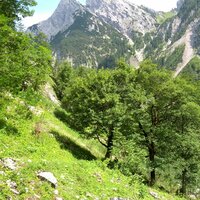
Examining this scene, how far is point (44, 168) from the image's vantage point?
1680cm

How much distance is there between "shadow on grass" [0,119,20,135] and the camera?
2417 cm

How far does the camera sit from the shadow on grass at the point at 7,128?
952 inches

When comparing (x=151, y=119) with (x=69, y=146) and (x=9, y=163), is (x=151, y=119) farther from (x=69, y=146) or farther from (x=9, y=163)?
(x=9, y=163)

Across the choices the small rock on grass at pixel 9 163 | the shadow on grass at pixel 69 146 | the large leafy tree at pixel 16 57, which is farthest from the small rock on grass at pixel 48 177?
the shadow on grass at pixel 69 146

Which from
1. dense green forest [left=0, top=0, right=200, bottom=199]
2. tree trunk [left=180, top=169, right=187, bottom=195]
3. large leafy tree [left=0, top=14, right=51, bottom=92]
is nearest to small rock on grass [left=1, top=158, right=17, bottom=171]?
large leafy tree [left=0, top=14, right=51, bottom=92]

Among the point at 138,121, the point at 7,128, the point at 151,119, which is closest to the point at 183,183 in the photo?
the point at 151,119

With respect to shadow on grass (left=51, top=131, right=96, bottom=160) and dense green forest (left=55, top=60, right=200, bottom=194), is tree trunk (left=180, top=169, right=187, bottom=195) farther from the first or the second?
shadow on grass (left=51, top=131, right=96, bottom=160)

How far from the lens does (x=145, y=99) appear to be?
34906mm

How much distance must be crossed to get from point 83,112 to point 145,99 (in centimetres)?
753

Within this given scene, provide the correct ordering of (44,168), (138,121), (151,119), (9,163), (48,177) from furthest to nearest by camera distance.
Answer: (151,119), (138,121), (44,168), (9,163), (48,177)

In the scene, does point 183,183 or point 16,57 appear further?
point 183,183

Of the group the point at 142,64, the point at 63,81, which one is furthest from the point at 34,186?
the point at 63,81

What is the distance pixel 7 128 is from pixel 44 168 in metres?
9.30

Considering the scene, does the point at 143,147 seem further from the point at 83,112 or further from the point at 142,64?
the point at 142,64
